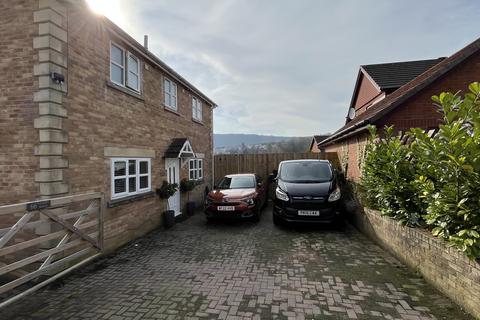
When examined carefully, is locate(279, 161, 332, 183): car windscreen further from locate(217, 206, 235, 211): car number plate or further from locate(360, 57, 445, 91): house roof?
locate(360, 57, 445, 91): house roof

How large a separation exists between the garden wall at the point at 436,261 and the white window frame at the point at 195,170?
766 centimetres

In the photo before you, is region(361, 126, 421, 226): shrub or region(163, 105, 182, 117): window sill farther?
region(163, 105, 182, 117): window sill

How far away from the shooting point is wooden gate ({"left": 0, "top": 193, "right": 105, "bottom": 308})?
154 inches

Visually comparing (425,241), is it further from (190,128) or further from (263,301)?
(190,128)

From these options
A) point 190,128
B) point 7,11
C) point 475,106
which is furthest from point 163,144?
point 475,106

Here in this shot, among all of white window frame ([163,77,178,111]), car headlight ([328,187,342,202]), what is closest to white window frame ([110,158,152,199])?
white window frame ([163,77,178,111])

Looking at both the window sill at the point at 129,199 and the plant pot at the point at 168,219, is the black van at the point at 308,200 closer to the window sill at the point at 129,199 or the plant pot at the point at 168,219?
the plant pot at the point at 168,219

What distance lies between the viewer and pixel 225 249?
630 centimetres

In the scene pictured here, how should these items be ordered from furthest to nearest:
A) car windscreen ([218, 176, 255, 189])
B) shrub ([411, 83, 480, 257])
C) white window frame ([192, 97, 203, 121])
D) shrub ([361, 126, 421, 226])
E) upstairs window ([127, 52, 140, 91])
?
white window frame ([192, 97, 203, 121])
car windscreen ([218, 176, 255, 189])
upstairs window ([127, 52, 140, 91])
shrub ([361, 126, 421, 226])
shrub ([411, 83, 480, 257])

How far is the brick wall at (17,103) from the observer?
4980 mm

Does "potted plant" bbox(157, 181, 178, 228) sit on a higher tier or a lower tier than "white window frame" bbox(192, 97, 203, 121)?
lower

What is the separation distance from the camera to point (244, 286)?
14.4 feet

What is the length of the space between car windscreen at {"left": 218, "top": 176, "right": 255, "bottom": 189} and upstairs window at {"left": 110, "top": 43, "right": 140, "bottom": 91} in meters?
4.50

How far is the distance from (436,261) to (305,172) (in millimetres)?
5062
